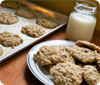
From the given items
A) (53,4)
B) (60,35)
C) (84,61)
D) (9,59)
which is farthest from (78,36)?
(53,4)

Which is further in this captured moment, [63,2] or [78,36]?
[63,2]

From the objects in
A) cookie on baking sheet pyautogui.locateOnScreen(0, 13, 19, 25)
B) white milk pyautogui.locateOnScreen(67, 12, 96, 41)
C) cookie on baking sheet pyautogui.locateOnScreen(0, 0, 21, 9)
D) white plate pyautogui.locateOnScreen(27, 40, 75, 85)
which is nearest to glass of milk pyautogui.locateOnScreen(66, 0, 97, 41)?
white milk pyautogui.locateOnScreen(67, 12, 96, 41)

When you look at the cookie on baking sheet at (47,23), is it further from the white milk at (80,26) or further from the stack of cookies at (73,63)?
the stack of cookies at (73,63)

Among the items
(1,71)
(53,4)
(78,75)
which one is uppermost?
(53,4)

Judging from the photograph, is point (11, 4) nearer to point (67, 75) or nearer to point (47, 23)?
point (47, 23)

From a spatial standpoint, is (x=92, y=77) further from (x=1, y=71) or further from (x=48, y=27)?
(x=48, y=27)

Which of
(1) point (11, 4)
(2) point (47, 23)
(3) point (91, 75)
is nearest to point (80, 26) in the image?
(2) point (47, 23)

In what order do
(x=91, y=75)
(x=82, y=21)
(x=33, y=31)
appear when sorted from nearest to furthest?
(x=91, y=75), (x=82, y=21), (x=33, y=31)
